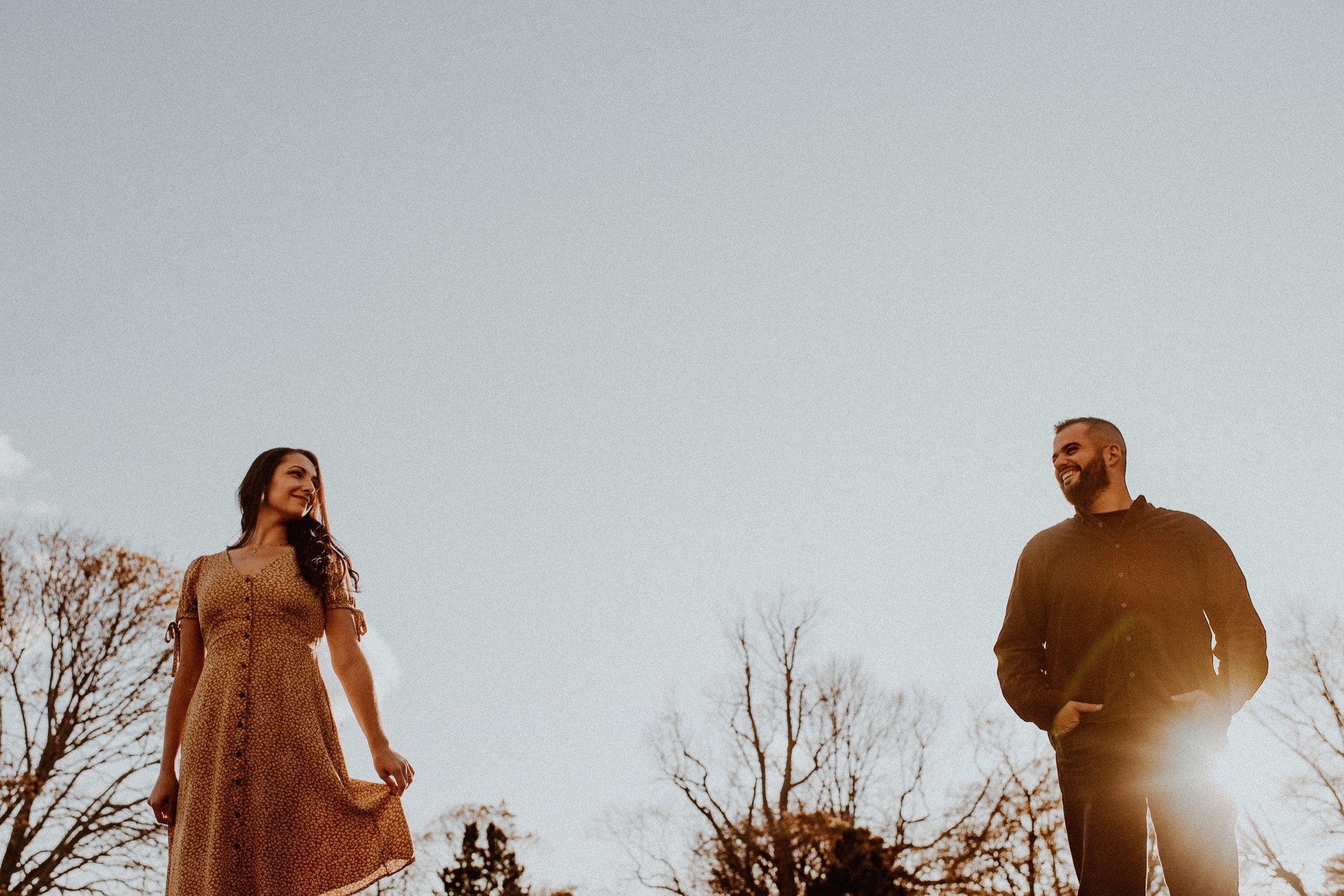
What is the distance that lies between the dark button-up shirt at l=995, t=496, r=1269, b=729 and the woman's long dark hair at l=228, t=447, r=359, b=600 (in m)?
2.41

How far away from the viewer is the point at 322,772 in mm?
3285

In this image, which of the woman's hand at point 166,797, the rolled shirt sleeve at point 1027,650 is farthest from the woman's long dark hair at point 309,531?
the rolled shirt sleeve at point 1027,650

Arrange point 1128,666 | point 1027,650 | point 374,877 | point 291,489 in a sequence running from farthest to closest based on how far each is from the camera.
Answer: point 291,489 → point 1027,650 → point 1128,666 → point 374,877

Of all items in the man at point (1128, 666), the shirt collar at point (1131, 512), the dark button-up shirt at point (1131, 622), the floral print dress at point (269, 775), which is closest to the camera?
the floral print dress at point (269, 775)

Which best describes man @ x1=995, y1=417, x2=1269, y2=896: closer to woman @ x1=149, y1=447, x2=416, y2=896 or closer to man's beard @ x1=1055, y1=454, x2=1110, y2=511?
man's beard @ x1=1055, y1=454, x2=1110, y2=511

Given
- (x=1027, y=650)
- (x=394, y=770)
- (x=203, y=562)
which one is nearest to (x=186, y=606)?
(x=203, y=562)

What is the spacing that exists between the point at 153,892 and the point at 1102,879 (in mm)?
15753

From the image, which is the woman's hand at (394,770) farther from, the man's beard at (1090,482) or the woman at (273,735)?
the man's beard at (1090,482)

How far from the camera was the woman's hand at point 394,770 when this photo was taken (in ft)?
10.9

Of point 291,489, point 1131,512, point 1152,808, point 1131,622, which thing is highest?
point 291,489

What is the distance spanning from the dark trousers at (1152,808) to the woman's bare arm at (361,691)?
7.09 feet

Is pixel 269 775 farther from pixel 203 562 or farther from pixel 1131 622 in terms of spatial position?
pixel 1131 622

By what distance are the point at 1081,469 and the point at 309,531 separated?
284 cm

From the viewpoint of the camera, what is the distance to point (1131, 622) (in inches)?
139
